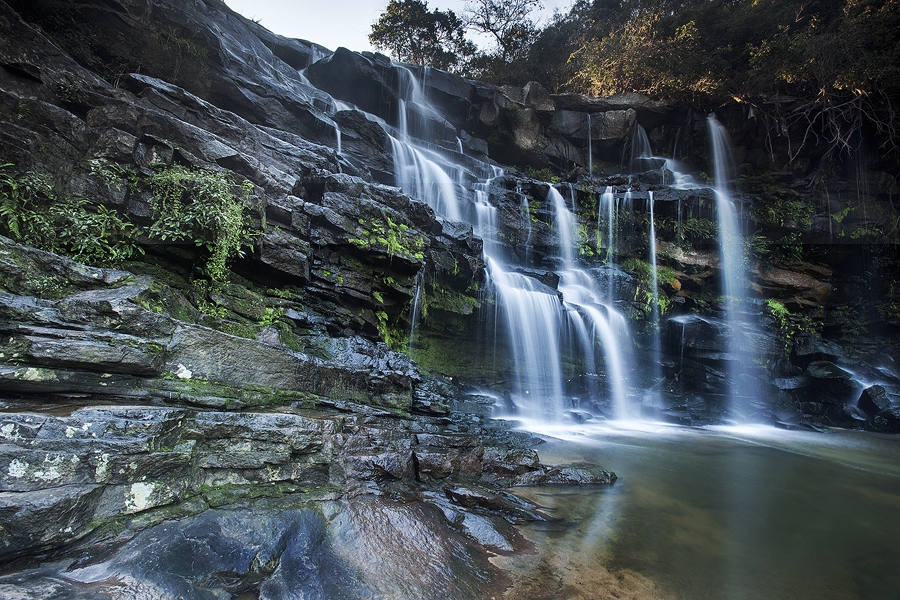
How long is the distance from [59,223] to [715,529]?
8543mm

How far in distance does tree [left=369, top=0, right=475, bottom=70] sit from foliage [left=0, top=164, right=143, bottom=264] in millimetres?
21966

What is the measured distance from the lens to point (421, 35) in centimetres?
2203

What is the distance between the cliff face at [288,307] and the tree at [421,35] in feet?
23.4

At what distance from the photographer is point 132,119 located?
20.0 ft

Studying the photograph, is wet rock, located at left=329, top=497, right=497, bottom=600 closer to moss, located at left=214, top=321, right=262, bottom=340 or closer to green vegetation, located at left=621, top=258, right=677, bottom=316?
moss, located at left=214, top=321, right=262, bottom=340

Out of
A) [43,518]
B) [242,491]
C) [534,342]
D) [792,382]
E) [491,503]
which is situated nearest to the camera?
[43,518]

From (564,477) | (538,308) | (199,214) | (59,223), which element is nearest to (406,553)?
(564,477)

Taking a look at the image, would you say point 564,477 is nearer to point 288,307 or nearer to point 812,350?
point 288,307

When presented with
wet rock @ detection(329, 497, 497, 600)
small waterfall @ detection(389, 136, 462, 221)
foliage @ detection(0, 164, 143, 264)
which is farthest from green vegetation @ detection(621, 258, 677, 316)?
foliage @ detection(0, 164, 143, 264)

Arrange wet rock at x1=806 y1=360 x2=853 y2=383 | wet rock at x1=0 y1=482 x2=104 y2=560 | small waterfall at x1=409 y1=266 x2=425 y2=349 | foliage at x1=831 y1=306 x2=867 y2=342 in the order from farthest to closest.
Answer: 1. foliage at x1=831 y1=306 x2=867 y2=342
2. wet rock at x1=806 y1=360 x2=853 y2=383
3. small waterfall at x1=409 y1=266 x2=425 y2=349
4. wet rock at x1=0 y1=482 x2=104 y2=560

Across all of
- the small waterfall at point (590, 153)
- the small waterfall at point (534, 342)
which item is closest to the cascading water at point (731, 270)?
the small waterfall at point (590, 153)

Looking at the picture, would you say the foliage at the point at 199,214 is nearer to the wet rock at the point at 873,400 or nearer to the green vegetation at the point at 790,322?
the green vegetation at the point at 790,322

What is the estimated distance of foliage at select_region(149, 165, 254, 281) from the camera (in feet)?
17.6

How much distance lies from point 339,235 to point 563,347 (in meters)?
7.16
